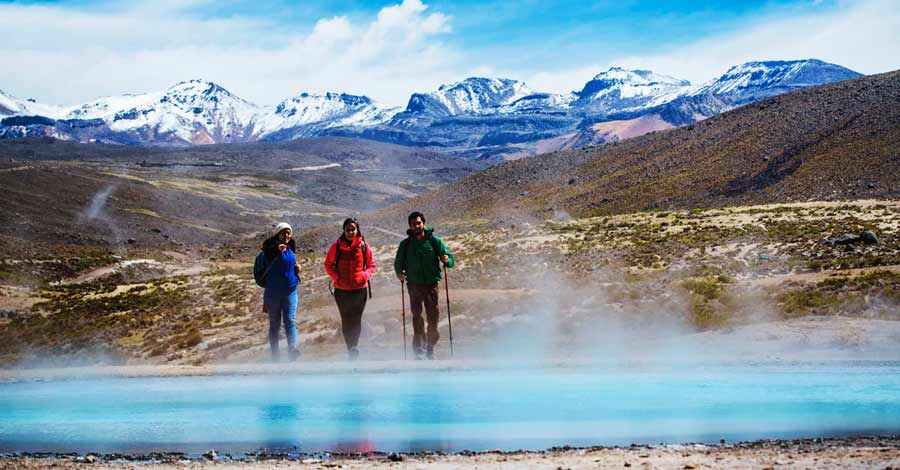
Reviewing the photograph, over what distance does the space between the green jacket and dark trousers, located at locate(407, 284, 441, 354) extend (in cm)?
14

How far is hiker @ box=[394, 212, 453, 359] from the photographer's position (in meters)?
14.6

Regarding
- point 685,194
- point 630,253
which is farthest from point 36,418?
point 685,194

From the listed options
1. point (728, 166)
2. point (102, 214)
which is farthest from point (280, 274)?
point (102, 214)

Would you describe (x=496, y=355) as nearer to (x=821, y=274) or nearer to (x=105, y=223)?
(x=821, y=274)

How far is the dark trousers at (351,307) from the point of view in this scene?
49.2 feet

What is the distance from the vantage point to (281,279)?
14.9 metres

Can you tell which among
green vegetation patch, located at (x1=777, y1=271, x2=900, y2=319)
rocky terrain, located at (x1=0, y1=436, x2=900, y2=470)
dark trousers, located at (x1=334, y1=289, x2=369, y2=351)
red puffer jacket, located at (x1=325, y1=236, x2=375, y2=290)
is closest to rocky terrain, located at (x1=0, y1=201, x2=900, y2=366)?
green vegetation patch, located at (x1=777, y1=271, x2=900, y2=319)

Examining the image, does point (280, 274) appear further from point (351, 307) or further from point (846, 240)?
point (846, 240)

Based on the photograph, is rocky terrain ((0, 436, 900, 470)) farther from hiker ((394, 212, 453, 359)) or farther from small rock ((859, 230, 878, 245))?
small rock ((859, 230, 878, 245))

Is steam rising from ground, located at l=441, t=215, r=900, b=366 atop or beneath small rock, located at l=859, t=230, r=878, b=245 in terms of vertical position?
beneath

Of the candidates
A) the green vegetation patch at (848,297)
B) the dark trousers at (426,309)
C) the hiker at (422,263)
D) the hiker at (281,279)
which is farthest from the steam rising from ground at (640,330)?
the hiker at (281,279)

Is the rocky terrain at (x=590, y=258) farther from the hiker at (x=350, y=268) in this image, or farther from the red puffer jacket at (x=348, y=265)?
the red puffer jacket at (x=348, y=265)

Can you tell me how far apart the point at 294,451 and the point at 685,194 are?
223ft

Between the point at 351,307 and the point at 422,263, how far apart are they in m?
1.42
